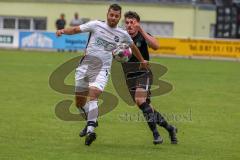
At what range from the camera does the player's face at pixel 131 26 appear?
11.0m

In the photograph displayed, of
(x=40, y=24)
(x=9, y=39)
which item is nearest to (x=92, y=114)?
(x=9, y=39)

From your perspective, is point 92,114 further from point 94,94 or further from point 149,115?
point 149,115

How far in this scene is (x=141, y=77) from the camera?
444 inches

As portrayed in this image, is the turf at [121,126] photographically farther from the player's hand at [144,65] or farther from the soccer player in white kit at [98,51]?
the player's hand at [144,65]

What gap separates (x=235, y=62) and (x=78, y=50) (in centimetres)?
783

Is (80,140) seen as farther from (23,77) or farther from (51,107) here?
(23,77)

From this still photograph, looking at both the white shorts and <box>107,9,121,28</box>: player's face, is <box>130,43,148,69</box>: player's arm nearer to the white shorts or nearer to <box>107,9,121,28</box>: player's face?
<box>107,9,121,28</box>: player's face

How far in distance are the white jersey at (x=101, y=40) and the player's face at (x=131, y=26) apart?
12 cm

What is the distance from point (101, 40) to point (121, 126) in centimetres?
252

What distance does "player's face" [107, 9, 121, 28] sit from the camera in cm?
1084

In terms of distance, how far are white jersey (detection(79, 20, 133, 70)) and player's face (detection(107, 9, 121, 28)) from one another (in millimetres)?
105

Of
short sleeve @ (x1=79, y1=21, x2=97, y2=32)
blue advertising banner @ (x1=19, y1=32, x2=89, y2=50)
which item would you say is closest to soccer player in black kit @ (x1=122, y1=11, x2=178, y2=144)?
short sleeve @ (x1=79, y1=21, x2=97, y2=32)

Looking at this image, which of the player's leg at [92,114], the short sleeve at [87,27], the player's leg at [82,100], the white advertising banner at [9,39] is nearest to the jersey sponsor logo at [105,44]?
the short sleeve at [87,27]

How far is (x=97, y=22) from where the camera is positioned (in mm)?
11078
